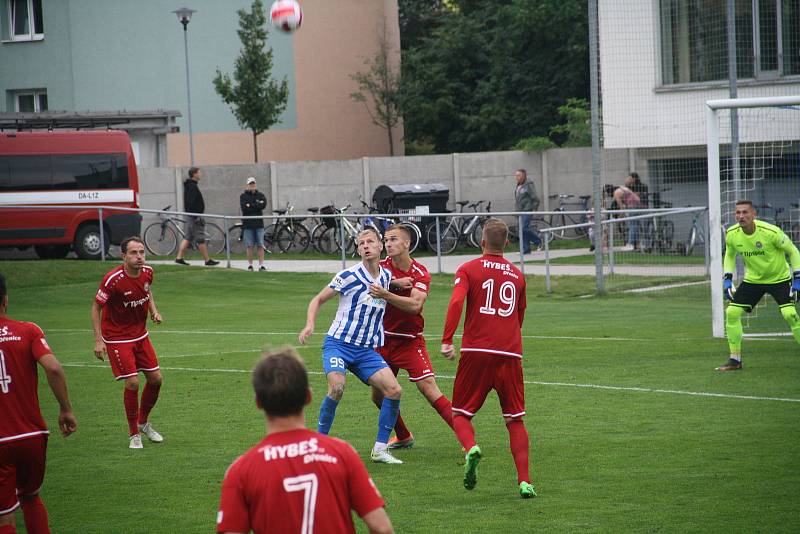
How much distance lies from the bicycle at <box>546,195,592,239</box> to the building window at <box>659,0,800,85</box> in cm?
419

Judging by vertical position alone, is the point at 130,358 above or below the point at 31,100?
below

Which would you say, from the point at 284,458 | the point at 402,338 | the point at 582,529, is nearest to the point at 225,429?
the point at 402,338

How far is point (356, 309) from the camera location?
9.09 meters

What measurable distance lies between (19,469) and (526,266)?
735 inches

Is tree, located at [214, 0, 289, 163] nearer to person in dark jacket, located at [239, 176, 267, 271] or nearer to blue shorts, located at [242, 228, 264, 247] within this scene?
person in dark jacket, located at [239, 176, 267, 271]

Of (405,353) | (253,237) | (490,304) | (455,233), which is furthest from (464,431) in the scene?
(455,233)

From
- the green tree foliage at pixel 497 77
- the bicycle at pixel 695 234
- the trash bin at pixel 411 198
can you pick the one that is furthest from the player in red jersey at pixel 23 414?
the green tree foliage at pixel 497 77

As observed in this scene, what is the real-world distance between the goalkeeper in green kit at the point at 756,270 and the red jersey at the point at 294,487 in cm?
989

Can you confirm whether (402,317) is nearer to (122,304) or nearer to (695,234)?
(122,304)

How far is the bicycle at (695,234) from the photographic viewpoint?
22.9m

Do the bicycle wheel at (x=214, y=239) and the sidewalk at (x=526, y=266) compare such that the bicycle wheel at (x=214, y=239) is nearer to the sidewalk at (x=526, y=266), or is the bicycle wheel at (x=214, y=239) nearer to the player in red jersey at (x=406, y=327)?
the sidewalk at (x=526, y=266)

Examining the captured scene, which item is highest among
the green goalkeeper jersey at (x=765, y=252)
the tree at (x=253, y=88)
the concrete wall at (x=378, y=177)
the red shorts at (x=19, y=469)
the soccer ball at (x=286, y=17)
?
the tree at (x=253, y=88)

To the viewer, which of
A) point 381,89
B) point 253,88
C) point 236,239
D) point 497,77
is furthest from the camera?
point 497,77

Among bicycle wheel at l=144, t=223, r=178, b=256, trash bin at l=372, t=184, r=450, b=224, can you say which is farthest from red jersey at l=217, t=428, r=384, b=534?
trash bin at l=372, t=184, r=450, b=224
